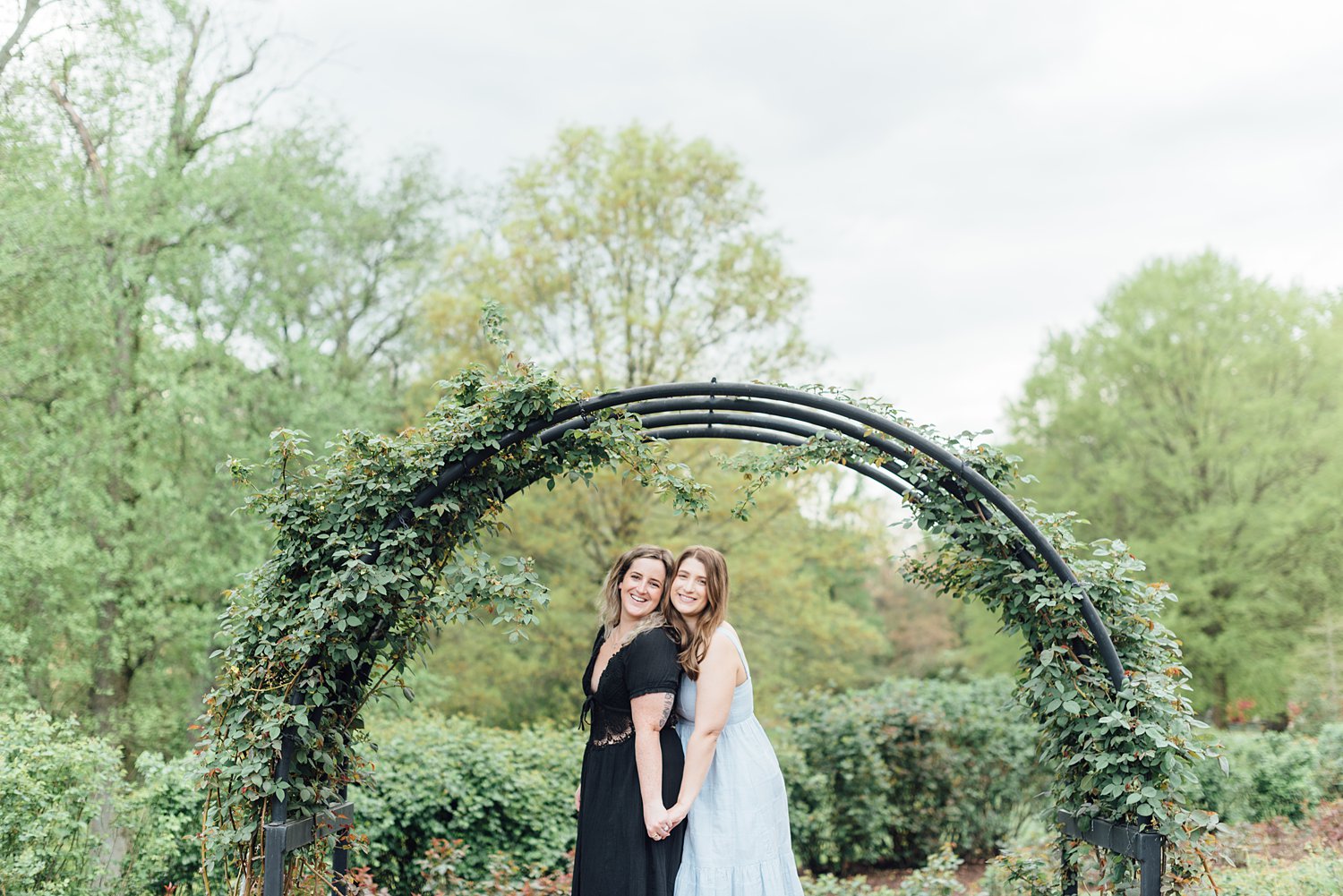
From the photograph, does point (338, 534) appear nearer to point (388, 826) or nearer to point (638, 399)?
point (638, 399)

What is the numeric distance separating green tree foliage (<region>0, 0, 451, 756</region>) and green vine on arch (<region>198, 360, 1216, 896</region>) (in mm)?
5802

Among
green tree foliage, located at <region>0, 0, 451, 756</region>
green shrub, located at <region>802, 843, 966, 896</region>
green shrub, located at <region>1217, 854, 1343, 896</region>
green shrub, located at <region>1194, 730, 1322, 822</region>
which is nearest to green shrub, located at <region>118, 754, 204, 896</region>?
green shrub, located at <region>802, 843, 966, 896</region>

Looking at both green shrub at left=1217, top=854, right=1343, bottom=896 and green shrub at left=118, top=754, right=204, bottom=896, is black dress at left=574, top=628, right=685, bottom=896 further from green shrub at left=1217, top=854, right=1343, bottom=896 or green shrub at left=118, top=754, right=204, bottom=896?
green shrub at left=1217, top=854, right=1343, bottom=896

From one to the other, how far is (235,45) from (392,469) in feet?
35.7

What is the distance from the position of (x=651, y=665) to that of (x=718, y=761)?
1.80ft

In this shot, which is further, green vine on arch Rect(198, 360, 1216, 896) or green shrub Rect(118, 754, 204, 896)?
green shrub Rect(118, 754, 204, 896)

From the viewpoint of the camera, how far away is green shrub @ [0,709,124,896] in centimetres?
438

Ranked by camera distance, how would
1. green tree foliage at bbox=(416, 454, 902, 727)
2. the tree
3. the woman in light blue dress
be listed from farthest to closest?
1. the tree
2. green tree foliage at bbox=(416, 454, 902, 727)
3. the woman in light blue dress

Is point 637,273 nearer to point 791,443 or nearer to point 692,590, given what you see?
point 791,443

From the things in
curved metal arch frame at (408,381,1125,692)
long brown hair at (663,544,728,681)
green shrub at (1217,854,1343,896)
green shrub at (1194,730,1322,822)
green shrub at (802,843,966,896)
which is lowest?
green shrub at (802,843,966,896)

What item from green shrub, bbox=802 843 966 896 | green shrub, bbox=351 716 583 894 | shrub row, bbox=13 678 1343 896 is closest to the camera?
shrub row, bbox=13 678 1343 896

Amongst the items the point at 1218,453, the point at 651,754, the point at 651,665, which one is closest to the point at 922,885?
the point at 651,754

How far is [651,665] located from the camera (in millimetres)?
3516

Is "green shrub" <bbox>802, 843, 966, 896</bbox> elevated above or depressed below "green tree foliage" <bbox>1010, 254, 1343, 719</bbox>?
below
